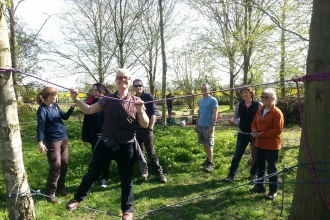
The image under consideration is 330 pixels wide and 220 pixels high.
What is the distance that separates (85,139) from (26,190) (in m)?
1.85

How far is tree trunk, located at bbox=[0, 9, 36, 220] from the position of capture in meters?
3.01

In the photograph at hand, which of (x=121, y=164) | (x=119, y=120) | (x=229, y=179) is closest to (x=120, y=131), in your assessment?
(x=119, y=120)

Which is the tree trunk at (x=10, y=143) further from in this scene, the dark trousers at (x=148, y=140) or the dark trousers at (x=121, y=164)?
the dark trousers at (x=148, y=140)

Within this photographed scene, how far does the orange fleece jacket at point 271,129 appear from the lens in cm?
422

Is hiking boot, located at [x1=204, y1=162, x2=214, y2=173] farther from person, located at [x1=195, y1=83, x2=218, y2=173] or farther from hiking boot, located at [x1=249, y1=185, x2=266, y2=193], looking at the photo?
hiking boot, located at [x1=249, y1=185, x2=266, y2=193]

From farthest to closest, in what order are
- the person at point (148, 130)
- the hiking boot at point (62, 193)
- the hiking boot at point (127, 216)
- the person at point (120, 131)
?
the person at point (148, 130) < the hiking boot at point (62, 193) < the hiking boot at point (127, 216) < the person at point (120, 131)

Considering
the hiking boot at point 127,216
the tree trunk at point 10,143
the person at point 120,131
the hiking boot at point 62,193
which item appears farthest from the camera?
the hiking boot at point 62,193

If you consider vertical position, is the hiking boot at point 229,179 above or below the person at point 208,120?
below

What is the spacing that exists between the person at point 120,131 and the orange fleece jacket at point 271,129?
1961 mm

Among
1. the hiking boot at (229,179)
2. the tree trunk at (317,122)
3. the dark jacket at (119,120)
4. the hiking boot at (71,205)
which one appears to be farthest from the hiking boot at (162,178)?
the tree trunk at (317,122)

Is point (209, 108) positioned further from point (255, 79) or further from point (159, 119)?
point (255, 79)

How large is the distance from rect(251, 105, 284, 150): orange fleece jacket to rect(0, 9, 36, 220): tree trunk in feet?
10.7

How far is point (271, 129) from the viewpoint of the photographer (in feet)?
14.0

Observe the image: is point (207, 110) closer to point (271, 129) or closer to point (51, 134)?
point (271, 129)
